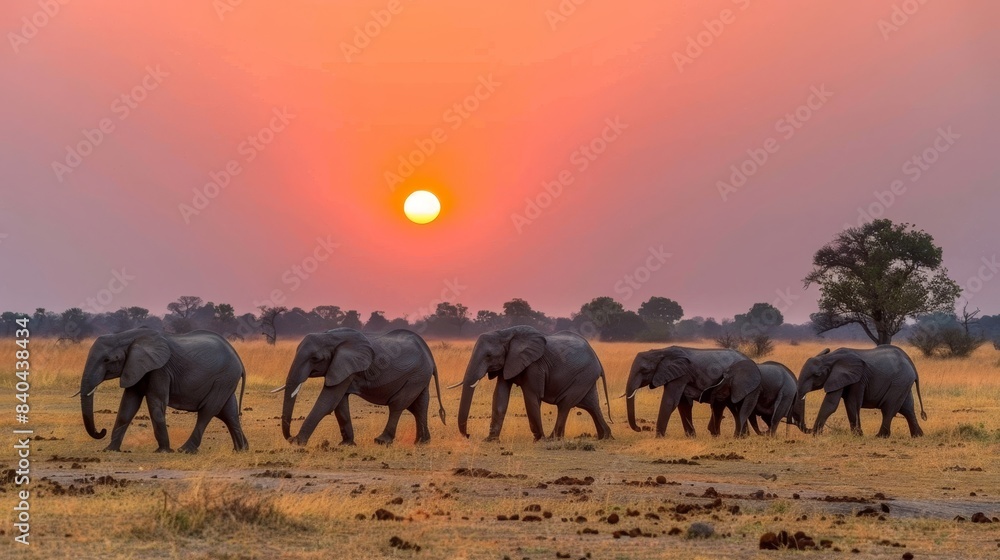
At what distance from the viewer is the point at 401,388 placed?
23.4 meters

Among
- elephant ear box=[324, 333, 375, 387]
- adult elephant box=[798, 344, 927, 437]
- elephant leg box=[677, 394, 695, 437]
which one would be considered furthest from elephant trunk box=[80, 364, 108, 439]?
adult elephant box=[798, 344, 927, 437]

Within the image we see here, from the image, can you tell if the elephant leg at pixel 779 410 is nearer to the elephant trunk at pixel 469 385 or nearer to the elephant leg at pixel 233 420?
the elephant trunk at pixel 469 385

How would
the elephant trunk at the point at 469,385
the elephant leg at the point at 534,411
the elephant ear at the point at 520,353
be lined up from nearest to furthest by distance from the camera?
the elephant trunk at the point at 469,385, the elephant leg at the point at 534,411, the elephant ear at the point at 520,353

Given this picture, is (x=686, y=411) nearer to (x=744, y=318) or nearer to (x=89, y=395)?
(x=89, y=395)

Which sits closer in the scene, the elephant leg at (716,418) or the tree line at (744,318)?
the elephant leg at (716,418)

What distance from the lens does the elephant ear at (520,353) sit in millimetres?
24641

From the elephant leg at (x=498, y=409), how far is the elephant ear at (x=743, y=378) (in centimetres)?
527

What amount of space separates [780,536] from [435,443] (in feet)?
40.0

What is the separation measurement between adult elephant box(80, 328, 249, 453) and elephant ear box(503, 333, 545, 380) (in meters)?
5.87

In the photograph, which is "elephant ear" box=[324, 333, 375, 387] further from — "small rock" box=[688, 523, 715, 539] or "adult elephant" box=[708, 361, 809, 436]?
"small rock" box=[688, 523, 715, 539]

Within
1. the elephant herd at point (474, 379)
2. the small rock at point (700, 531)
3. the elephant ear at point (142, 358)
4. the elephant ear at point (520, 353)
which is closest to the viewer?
the small rock at point (700, 531)

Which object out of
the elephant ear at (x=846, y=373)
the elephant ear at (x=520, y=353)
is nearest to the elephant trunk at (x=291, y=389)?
the elephant ear at (x=520, y=353)

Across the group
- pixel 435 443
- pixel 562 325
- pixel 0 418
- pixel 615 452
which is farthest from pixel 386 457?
pixel 562 325

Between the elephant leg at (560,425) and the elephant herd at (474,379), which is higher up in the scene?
the elephant herd at (474,379)
